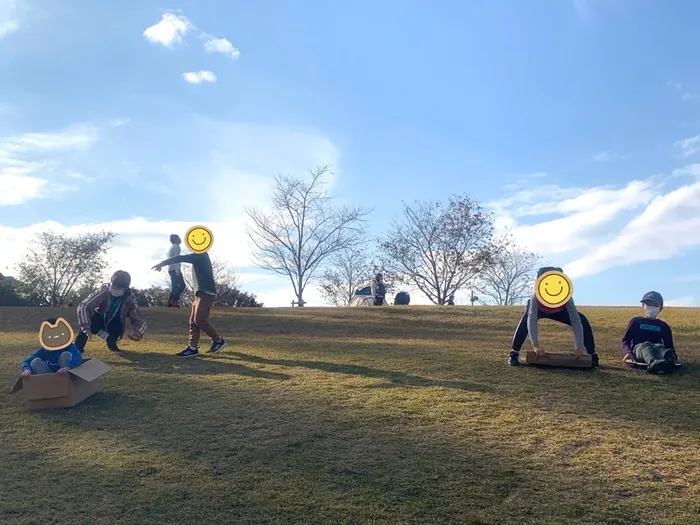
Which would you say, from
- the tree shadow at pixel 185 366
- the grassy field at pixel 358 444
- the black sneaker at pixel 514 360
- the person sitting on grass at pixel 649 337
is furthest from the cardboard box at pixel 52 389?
the person sitting on grass at pixel 649 337

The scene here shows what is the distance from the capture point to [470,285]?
40188mm

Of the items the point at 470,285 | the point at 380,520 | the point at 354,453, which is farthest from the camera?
the point at 470,285

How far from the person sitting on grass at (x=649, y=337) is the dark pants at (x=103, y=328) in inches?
293

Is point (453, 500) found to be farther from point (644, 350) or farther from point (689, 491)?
point (644, 350)

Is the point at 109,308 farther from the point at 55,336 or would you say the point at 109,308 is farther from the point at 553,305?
the point at 553,305

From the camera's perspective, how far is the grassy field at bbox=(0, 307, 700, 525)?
4.39 m

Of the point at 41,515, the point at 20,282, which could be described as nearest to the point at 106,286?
the point at 41,515

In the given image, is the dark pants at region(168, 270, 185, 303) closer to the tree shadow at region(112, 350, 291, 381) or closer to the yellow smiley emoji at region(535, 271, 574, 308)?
the tree shadow at region(112, 350, 291, 381)

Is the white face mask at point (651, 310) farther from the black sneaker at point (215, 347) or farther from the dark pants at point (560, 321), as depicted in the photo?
the black sneaker at point (215, 347)

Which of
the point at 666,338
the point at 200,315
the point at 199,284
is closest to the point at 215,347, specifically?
the point at 200,315

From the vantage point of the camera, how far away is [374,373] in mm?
8312

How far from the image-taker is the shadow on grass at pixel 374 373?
757cm

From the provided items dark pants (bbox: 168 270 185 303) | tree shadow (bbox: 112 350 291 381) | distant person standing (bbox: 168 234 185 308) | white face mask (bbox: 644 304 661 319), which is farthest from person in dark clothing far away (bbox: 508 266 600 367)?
dark pants (bbox: 168 270 185 303)

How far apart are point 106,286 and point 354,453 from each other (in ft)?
19.5
